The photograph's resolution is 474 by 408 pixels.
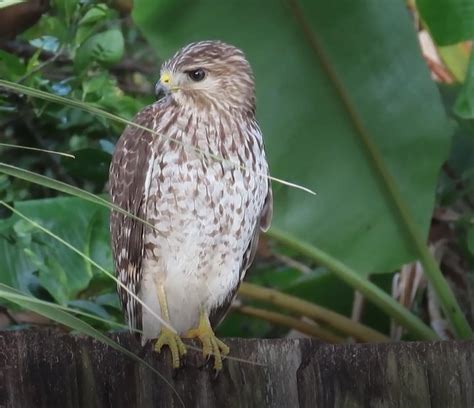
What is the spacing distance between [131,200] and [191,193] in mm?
173

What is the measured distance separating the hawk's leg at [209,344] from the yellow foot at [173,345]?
0.16ft

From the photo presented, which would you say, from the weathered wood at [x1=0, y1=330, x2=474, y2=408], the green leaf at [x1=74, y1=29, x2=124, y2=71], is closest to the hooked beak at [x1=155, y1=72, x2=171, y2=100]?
the green leaf at [x1=74, y1=29, x2=124, y2=71]

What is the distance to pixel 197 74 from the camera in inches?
125

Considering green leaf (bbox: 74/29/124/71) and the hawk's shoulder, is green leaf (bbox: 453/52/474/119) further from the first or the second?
green leaf (bbox: 74/29/124/71)

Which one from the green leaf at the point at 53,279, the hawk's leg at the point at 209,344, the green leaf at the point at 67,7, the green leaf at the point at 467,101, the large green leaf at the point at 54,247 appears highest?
the green leaf at the point at 67,7

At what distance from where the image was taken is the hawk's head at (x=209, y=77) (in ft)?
10.1

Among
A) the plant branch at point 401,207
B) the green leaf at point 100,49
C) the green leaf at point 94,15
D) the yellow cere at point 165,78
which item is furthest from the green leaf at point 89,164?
the plant branch at point 401,207

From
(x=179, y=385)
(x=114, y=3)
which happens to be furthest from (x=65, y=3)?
(x=179, y=385)

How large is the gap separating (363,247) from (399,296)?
1.78ft

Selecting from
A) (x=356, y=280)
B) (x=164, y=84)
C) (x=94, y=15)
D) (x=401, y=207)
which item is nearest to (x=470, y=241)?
(x=401, y=207)

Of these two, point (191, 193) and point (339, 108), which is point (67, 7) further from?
point (339, 108)

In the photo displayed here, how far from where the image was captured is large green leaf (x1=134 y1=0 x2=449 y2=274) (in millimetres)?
3467

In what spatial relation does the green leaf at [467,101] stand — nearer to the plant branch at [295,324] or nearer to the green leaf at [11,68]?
the plant branch at [295,324]

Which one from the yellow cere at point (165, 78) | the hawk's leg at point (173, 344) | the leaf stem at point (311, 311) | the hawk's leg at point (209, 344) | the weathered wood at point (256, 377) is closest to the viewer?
the weathered wood at point (256, 377)
